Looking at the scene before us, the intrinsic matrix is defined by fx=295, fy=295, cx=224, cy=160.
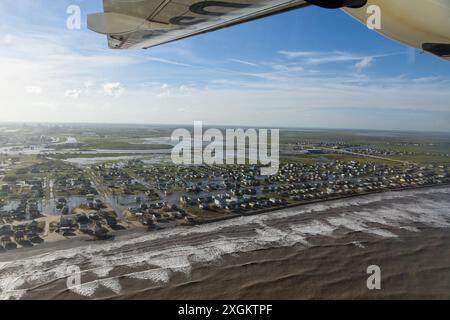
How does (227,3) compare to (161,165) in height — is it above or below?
above

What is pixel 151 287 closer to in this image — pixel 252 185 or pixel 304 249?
pixel 304 249

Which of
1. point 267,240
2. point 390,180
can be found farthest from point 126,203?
point 390,180

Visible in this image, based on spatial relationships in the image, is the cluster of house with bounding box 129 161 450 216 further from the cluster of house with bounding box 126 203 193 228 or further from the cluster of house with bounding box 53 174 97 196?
the cluster of house with bounding box 53 174 97 196

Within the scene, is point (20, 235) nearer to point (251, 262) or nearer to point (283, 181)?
point (251, 262)

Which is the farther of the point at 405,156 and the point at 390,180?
the point at 405,156

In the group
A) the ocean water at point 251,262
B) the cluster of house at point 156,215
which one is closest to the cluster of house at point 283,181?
the cluster of house at point 156,215
